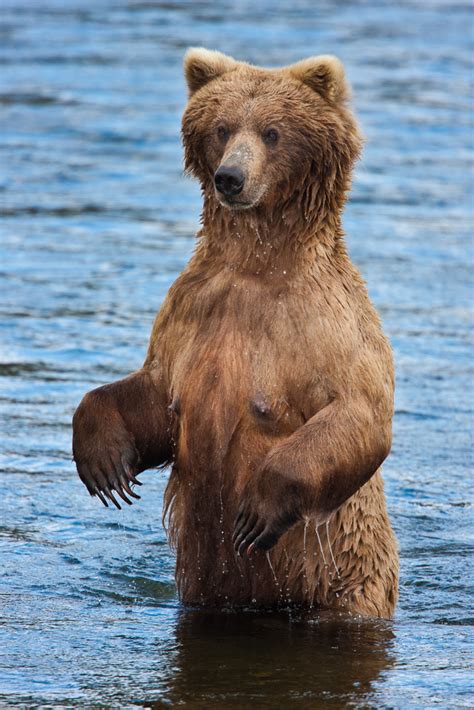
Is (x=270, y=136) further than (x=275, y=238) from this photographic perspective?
No

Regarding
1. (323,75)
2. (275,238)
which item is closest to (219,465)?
(275,238)

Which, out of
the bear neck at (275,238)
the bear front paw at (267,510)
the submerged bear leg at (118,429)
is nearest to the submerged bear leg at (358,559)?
the bear front paw at (267,510)

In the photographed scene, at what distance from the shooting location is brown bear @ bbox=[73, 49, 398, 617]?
6.02m

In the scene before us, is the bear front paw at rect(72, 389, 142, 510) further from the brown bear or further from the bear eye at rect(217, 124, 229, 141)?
the bear eye at rect(217, 124, 229, 141)

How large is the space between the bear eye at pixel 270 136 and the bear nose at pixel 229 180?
28cm

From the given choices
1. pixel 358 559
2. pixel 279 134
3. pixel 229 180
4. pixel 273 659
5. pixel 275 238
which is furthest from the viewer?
pixel 358 559

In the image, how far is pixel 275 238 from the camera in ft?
20.6

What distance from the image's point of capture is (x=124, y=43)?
23.5 metres

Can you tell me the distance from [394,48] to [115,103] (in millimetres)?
5834

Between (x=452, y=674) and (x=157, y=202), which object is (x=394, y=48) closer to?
(x=157, y=202)

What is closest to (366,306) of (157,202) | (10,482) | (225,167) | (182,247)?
(225,167)

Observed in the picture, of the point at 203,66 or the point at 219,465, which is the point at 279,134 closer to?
the point at 203,66

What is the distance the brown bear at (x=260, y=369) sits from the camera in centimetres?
602

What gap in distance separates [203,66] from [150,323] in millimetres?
5197
